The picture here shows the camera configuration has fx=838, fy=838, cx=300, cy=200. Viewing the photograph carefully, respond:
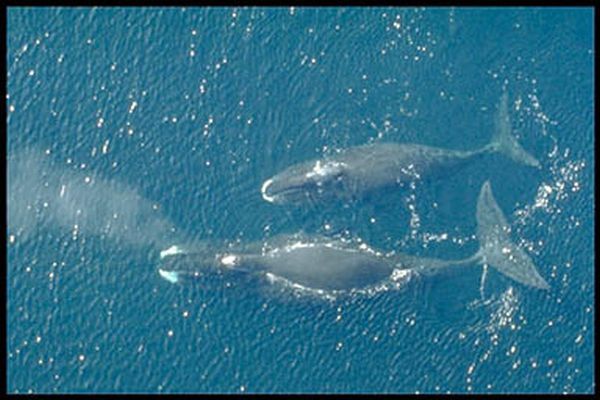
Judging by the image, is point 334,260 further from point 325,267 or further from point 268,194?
point 268,194

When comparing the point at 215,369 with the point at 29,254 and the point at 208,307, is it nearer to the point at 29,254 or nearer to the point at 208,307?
the point at 208,307

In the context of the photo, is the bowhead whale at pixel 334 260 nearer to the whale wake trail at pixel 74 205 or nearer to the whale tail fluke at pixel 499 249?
the whale tail fluke at pixel 499 249

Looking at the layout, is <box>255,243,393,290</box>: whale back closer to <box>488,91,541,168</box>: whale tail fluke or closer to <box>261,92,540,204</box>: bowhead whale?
<box>261,92,540,204</box>: bowhead whale

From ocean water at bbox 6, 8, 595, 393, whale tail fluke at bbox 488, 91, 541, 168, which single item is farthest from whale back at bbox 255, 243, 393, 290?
whale tail fluke at bbox 488, 91, 541, 168

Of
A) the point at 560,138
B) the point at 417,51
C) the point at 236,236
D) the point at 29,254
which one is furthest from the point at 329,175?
the point at 29,254

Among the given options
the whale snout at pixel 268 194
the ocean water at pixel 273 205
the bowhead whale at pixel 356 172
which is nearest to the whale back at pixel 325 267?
the ocean water at pixel 273 205

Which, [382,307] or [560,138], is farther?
[560,138]
